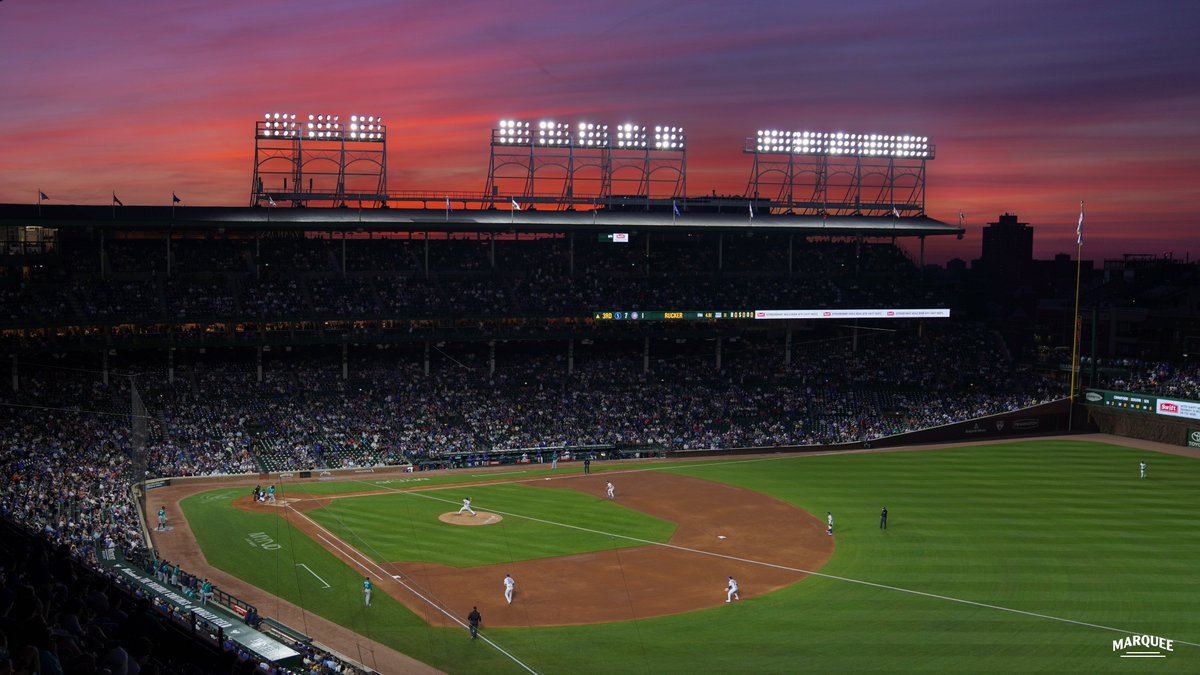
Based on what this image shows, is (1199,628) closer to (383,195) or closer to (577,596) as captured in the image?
(577,596)

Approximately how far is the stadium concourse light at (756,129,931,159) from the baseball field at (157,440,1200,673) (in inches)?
1055

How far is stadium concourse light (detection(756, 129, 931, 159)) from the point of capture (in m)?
68.4

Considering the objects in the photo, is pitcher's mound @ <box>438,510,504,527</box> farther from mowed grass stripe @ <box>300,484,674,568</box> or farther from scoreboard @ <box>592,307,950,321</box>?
scoreboard @ <box>592,307,950,321</box>

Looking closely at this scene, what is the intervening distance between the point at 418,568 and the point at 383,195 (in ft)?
117

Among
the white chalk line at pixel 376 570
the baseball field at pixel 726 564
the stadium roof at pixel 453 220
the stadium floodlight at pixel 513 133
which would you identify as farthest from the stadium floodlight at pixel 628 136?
the white chalk line at pixel 376 570

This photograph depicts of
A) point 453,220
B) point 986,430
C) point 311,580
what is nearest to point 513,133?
point 453,220

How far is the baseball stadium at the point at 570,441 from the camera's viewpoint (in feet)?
85.5

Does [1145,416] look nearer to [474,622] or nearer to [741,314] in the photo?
[741,314]

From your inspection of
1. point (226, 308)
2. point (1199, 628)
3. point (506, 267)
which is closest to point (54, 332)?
point (226, 308)

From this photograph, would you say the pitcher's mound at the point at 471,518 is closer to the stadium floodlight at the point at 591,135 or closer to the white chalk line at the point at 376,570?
the white chalk line at the point at 376,570

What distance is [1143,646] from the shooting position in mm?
25156

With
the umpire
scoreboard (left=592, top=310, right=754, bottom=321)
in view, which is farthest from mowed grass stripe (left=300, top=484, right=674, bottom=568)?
scoreboard (left=592, top=310, right=754, bottom=321)

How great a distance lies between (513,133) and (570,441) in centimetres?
2200

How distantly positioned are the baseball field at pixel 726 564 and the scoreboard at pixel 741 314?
15.1 meters
